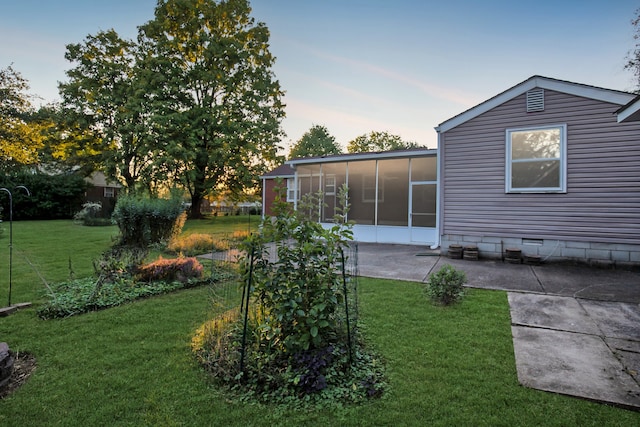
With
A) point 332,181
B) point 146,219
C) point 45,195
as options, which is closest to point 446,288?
point 332,181

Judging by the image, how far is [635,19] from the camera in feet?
57.1

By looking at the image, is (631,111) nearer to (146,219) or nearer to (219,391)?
(219,391)

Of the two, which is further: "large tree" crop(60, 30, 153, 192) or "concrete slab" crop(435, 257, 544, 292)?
"large tree" crop(60, 30, 153, 192)

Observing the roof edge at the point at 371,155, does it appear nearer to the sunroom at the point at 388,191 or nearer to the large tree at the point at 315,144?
the sunroom at the point at 388,191

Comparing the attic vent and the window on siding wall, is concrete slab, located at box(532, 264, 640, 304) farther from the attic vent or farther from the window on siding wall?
the attic vent

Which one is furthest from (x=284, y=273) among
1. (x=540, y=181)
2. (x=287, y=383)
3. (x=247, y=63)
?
(x=247, y=63)

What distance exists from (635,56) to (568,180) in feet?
60.5

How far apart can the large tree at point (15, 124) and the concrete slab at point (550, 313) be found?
21.6 m

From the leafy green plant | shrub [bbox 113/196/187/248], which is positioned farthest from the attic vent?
shrub [bbox 113/196/187/248]

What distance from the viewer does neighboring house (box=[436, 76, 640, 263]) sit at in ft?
21.5

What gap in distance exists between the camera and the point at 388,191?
10531mm

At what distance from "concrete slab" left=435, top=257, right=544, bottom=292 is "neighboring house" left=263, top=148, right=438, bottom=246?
79.4 inches

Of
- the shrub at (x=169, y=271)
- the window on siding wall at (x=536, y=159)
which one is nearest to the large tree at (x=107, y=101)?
the shrub at (x=169, y=271)

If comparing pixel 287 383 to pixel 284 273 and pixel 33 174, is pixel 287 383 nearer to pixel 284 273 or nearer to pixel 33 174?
pixel 284 273
